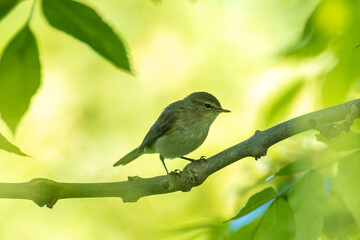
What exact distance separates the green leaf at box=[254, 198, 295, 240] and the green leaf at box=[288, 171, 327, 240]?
2cm

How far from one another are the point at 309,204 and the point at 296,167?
0.15m

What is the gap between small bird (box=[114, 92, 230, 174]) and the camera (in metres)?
3.88

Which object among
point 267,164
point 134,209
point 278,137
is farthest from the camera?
point 134,209

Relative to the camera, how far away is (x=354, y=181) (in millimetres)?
1347

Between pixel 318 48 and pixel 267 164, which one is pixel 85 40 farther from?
pixel 267 164

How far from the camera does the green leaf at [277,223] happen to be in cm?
140

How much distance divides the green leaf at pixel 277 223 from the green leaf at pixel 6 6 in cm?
111

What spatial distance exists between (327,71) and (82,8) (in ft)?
3.14

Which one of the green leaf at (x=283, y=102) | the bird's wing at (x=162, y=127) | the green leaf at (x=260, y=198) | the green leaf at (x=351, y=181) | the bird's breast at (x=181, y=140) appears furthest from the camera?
the bird's wing at (x=162, y=127)

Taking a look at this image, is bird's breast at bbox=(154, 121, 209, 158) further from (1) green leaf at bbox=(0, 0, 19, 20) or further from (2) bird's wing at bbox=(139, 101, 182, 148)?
(1) green leaf at bbox=(0, 0, 19, 20)

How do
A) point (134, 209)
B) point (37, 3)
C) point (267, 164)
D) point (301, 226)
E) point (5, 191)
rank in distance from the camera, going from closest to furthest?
1. point (5, 191)
2. point (301, 226)
3. point (37, 3)
4. point (267, 164)
5. point (134, 209)

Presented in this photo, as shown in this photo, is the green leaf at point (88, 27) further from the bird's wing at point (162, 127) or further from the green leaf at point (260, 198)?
the bird's wing at point (162, 127)

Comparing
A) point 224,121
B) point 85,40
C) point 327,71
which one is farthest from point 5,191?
point 224,121

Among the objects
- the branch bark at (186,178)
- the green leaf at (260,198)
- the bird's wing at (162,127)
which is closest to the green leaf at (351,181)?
the branch bark at (186,178)
